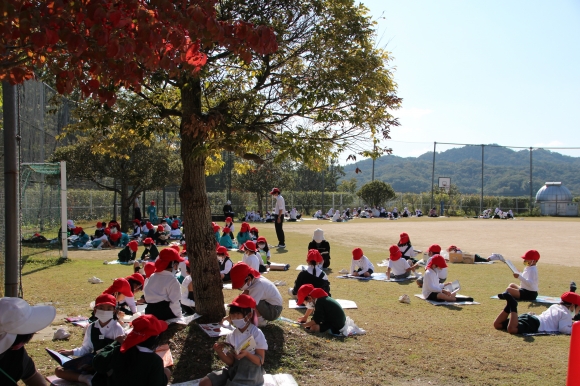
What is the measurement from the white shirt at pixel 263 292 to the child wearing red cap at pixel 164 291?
107 cm

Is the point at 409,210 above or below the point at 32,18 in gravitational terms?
below

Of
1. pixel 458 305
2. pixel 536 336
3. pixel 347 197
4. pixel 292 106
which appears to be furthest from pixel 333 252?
pixel 347 197

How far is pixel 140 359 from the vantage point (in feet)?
12.9

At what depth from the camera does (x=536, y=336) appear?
6.90m

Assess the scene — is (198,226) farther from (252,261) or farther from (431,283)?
(431,283)

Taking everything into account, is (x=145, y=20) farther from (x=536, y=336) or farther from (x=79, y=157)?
(x=79, y=157)

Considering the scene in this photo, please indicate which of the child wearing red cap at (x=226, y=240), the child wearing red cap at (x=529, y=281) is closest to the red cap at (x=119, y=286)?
the child wearing red cap at (x=529, y=281)

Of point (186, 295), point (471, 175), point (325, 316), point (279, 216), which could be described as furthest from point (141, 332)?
point (471, 175)

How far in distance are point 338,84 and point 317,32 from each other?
71cm

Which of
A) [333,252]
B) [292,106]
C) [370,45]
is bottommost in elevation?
[333,252]

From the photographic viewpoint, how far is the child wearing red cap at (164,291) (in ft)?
21.6

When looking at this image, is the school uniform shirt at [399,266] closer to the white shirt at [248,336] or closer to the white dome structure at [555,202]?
the white shirt at [248,336]

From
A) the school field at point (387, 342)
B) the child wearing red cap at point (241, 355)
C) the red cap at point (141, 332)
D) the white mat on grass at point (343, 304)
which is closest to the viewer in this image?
the red cap at point (141, 332)

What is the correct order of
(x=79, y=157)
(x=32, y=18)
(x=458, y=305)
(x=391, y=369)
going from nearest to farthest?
(x=32, y=18) → (x=391, y=369) → (x=458, y=305) → (x=79, y=157)
